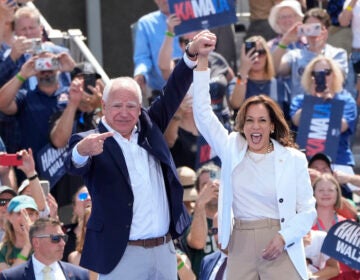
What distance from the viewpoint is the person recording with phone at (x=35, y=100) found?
1137 cm

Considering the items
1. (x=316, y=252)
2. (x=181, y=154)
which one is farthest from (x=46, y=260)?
(x=181, y=154)

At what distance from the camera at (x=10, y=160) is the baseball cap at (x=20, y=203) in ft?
0.94

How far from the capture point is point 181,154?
38.5 ft

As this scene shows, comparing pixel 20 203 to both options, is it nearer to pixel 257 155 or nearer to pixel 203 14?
pixel 257 155

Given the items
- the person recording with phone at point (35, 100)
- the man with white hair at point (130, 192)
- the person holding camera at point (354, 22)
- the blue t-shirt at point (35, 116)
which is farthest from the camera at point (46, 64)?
the man with white hair at point (130, 192)

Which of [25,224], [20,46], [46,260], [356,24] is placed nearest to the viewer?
[46,260]

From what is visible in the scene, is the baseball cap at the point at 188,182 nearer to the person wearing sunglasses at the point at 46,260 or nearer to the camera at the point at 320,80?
the camera at the point at 320,80

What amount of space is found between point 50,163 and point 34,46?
108 cm

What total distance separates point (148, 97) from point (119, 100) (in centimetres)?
505

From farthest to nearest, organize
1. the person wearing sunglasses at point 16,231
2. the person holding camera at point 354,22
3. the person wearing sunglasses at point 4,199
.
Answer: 1. the person holding camera at point 354,22
2. the person wearing sunglasses at point 4,199
3. the person wearing sunglasses at point 16,231

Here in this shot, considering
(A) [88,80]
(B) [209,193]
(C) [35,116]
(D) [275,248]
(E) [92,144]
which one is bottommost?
(B) [209,193]

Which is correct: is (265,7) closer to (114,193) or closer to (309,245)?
(309,245)

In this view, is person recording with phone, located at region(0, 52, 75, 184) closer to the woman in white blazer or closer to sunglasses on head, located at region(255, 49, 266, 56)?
sunglasses on head, located at region(255, 49, 266, 56)

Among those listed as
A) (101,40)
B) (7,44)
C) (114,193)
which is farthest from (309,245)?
(101,40)
